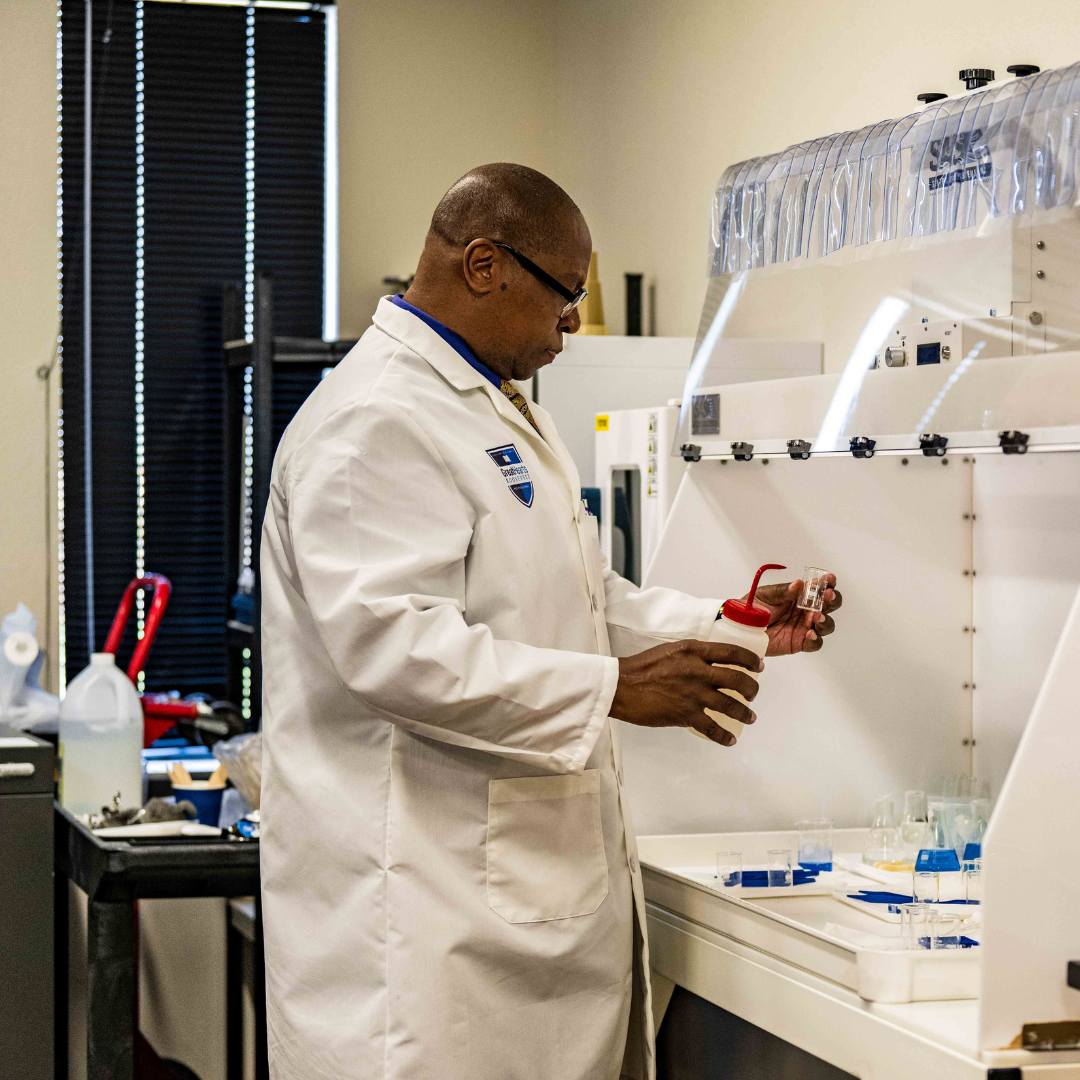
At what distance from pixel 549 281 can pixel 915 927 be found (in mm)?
842

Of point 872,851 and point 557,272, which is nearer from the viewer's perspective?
point 557,272

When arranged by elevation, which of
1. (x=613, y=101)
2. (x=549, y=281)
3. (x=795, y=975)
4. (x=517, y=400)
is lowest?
(x=795, y=975)

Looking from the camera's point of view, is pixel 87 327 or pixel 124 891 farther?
pixel 87 327

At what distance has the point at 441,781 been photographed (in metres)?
1.55

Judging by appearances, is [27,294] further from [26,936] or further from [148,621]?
[26,936]

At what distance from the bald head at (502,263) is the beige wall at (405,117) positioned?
9.49 feet

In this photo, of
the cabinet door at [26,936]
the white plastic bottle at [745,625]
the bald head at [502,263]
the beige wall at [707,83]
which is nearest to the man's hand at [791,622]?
the white plastic bottle at [745,625]

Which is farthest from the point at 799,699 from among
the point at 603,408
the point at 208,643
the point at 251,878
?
the point at 208,643

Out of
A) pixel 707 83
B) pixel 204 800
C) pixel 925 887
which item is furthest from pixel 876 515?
pixel 707 83

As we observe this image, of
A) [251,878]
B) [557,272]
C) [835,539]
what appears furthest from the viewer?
[251,878]

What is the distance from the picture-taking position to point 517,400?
1811 mm

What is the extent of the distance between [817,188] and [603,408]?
4.32ft

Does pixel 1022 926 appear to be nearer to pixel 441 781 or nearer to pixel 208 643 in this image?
pixel 441 781

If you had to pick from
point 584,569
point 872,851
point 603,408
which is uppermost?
point 603,408
